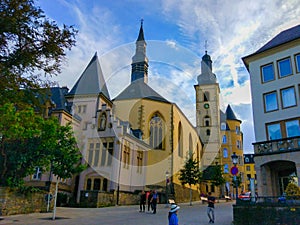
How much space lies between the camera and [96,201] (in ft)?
74.1

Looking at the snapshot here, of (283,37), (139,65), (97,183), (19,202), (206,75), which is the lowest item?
(19,202)

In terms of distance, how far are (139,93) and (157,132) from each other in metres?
7.04

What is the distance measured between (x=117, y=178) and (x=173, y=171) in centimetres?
1336

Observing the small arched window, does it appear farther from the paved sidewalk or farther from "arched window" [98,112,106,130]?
the paved sidewalk

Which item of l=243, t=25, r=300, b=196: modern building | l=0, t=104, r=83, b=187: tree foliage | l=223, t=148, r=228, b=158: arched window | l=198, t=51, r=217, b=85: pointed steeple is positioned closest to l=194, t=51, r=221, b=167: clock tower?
l=198, t=51, r=217, b=85: pointed steeple

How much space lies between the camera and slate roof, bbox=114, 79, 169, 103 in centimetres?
4278

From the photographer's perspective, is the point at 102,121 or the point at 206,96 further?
the point at 206,96

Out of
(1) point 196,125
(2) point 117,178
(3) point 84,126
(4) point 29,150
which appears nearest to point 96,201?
(2) point 117,178

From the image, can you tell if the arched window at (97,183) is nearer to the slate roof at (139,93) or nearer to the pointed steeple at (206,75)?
the slate roof at (139,93)

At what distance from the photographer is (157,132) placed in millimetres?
40375

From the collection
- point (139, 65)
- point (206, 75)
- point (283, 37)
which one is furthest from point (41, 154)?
point (206, 75)

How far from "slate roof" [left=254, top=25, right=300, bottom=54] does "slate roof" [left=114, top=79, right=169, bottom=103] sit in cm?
1881

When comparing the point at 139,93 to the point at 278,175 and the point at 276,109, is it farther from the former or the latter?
the point at 278,175

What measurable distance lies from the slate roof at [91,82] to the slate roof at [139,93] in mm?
5272
